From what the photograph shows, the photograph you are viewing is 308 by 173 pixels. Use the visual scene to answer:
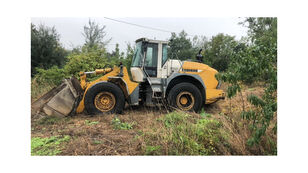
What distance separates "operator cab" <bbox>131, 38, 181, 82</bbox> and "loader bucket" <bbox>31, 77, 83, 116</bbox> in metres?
2.02

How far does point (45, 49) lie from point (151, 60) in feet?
26.2

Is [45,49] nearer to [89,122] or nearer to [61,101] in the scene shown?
[61,101]

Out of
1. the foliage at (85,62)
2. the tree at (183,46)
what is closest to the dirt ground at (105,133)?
the foliage at (85,62)

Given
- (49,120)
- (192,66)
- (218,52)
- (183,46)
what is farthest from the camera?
(183,46)

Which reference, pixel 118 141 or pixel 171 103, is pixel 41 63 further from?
pixel 118 141

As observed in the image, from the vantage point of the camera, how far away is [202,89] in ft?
23.7

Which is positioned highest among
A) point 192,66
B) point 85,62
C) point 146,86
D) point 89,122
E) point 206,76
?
point 85,62

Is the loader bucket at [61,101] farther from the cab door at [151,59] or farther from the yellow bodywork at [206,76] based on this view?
the yellow bodywork at [206,76]

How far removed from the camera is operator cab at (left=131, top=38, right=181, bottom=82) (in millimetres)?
6841

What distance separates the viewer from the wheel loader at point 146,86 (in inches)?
239

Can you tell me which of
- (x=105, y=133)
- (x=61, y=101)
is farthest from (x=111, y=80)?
(x=105, y=133)

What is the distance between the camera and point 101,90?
6.16 meters

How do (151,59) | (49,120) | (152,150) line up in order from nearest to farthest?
(152,150) → (49,120) → (151,59)

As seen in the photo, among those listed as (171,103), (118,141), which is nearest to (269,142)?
(118,141)
